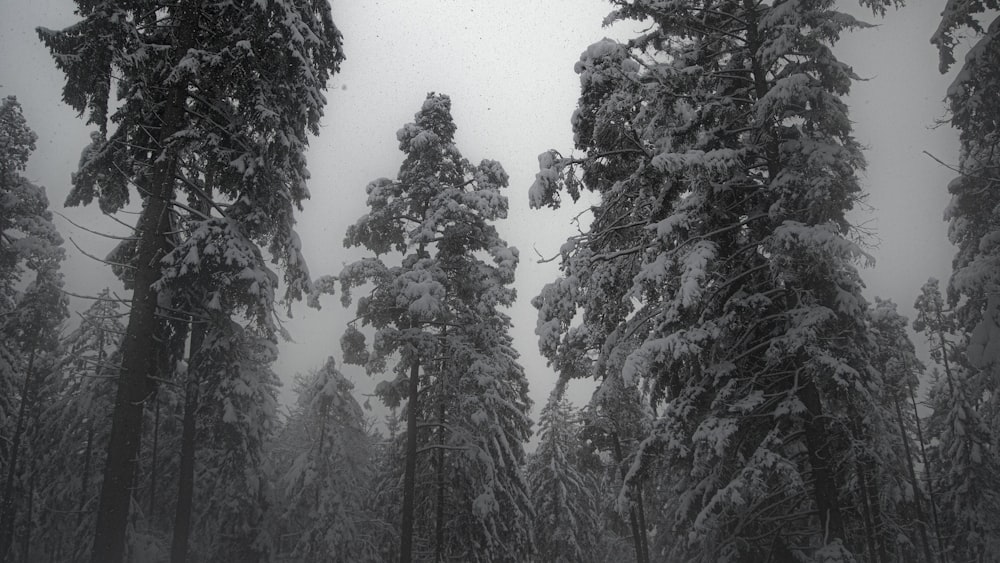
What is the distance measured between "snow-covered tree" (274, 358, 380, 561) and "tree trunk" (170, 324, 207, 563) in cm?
915

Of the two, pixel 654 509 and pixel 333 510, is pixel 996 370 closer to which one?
pixel 654 509

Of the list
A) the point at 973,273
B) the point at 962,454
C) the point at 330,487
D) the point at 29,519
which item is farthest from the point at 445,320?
the point at 29,519

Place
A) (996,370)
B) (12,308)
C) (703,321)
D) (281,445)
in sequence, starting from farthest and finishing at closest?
(281,445)
(12,308)
(703,321)
(996,370)

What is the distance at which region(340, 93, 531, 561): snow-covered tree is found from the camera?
1374 centimetres

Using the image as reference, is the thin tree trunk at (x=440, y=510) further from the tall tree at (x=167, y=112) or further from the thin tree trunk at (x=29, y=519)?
the thin tree trunk at (x=29, y=519)

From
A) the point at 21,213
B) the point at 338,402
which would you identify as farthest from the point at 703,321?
the point at 21,213

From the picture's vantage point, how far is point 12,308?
19.5 meters

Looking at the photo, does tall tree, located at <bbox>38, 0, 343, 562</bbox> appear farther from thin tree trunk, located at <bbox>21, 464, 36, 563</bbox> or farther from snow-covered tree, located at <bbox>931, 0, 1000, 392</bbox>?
thin tree trunk, located at <bbox>21, 464, 36, 563</bbox>

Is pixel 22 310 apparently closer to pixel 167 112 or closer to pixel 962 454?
pixel 167 112

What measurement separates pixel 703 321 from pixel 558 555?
25283 mm

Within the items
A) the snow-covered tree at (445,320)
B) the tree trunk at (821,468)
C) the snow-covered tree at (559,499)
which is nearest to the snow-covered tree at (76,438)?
the snow-covered tree at (445,320)

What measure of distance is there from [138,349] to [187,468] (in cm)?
456

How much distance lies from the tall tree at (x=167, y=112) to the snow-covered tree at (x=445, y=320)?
175 inches

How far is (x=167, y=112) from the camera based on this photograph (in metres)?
8.61
